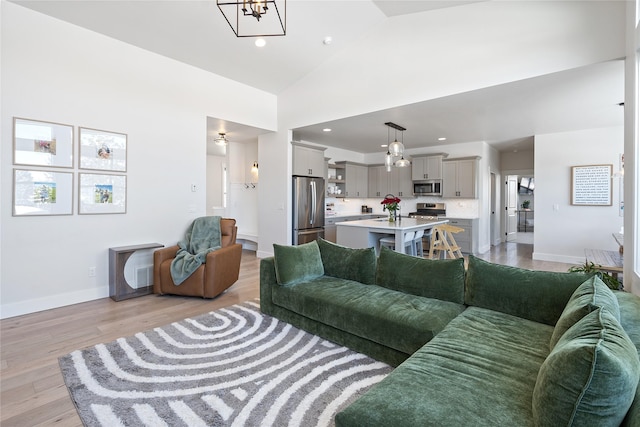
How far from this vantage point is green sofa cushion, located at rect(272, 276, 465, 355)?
203cm

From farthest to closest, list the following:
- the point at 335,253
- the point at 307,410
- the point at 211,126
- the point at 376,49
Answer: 1. the point at 211,126
2. the point at 376,49
3. the point at 335,253
4. the point at 307,410

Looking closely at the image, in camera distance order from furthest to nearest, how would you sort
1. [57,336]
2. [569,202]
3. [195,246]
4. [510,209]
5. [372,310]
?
1. [510,209]
2. [569,202]
3. [195,246]
4. [57,336]
5. [372,310]

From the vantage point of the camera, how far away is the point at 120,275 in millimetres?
3695

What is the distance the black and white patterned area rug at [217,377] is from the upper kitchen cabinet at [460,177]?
580 cm

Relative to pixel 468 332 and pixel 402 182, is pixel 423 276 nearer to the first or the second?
pixel 468 332

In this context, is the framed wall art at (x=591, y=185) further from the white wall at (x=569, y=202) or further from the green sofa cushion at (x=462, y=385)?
the green sofa cushion at (x=462, y=385)

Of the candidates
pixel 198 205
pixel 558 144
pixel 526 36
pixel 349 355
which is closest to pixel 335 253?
pixel 349 355

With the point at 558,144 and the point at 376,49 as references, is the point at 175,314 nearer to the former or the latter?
the point at 376,49

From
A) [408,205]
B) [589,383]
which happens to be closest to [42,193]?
[589,383]

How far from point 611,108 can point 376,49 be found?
3697mm

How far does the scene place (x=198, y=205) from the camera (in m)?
4.74

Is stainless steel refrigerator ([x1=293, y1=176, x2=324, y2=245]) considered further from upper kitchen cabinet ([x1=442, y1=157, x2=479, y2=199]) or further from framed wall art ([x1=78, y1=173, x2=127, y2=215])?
upper kitchen cabinet ([x1=442, y1=157, x2=479, y2=199])

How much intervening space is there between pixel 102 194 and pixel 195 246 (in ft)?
4.20

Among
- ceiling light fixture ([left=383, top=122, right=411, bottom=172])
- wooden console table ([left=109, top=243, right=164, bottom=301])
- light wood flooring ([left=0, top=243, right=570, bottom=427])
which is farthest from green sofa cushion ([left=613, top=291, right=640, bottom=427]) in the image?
wooden console table ([left=109, top=243, right=164, bottom=301])
